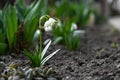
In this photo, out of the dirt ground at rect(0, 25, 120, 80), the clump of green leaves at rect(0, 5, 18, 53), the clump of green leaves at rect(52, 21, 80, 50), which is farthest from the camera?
the clump of green leaves at rect(52, 21, 80, 50)

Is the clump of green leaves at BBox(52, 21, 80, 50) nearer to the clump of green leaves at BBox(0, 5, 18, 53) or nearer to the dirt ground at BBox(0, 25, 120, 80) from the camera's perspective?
the dirt ground at BBox(0, 25, 120, 80)

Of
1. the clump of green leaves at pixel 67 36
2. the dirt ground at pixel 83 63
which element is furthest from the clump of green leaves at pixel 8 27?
the clump of green leaves at pixel 67 36

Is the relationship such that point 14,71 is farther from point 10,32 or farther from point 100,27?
point 100,27

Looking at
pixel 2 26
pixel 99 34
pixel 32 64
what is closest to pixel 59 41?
pixel 2 26

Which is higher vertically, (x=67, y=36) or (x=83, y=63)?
(x=67, y=36)

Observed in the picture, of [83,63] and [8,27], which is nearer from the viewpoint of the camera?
[83,63]

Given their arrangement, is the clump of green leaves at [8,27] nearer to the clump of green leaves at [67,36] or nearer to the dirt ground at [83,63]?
the dirt ground at [83,63]

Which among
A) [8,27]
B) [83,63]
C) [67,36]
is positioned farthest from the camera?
[67,36]

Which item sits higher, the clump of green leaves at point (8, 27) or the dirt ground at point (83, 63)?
the clump of green leaves at point (8, 27)

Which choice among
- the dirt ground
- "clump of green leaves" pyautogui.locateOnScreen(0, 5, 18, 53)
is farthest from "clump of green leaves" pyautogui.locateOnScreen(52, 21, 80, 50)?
"clump of green leaves" pyautogui.locateOnScreen(0, 5, 18, 53)

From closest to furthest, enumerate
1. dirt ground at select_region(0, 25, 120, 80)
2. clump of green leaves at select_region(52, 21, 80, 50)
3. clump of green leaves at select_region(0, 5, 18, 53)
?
1. dirt ground at select_region(0, 25, 120, 80)
2. clump of green leaves at select_region(0, 5, 18, 53)
3. clump of green leaves at select_region(52, 21, 80, 50)
